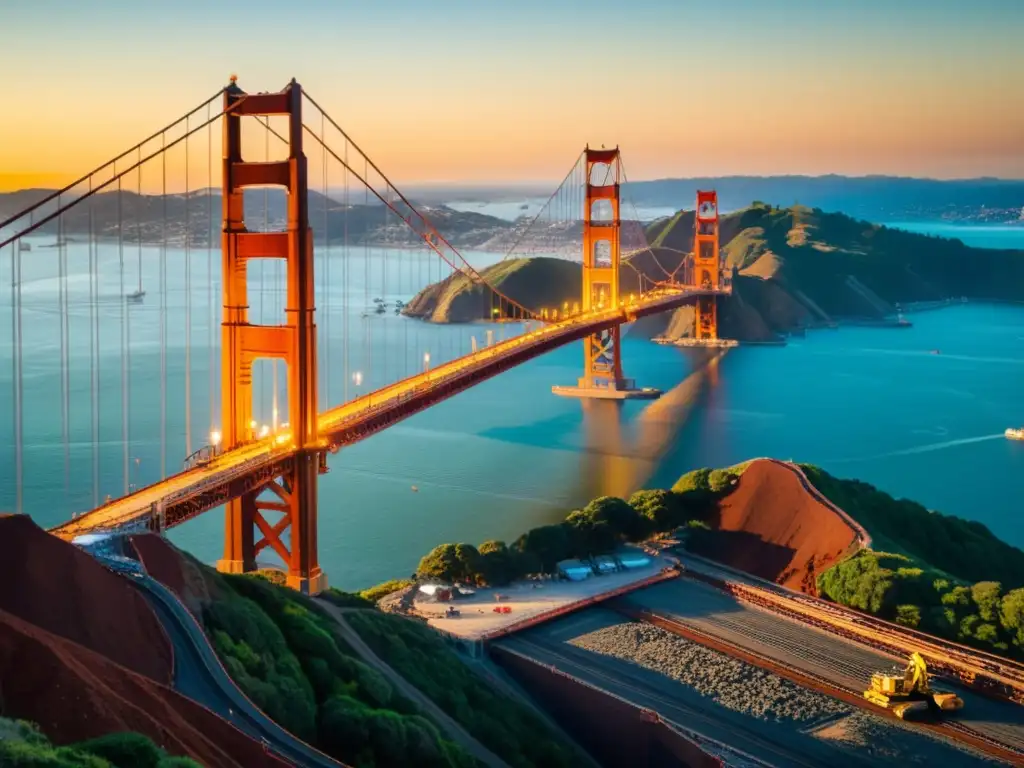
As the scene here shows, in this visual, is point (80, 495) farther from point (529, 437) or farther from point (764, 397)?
point (764, 397)

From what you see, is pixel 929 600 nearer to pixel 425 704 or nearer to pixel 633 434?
pixel 425 704

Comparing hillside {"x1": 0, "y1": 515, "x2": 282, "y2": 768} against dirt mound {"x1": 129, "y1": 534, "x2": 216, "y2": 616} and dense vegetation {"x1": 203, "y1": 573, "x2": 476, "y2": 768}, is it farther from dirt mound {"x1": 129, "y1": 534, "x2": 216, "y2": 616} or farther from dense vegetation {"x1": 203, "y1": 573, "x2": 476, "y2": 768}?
dirt mound {"x1": 129, "y1": 534, "x2": 216, "y2": 616}

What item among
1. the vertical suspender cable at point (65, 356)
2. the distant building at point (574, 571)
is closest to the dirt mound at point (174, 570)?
the vertical suspender cable at point (65, 356)

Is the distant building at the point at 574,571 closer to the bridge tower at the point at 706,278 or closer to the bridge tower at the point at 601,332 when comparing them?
the bridge tower at the point at 601,332

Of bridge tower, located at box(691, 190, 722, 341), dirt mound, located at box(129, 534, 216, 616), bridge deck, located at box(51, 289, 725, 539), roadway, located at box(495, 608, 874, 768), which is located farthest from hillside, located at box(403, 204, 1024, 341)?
dirt mound, located at box(129, 534, 216, 616)

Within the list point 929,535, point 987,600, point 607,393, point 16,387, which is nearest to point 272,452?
point 987,600
